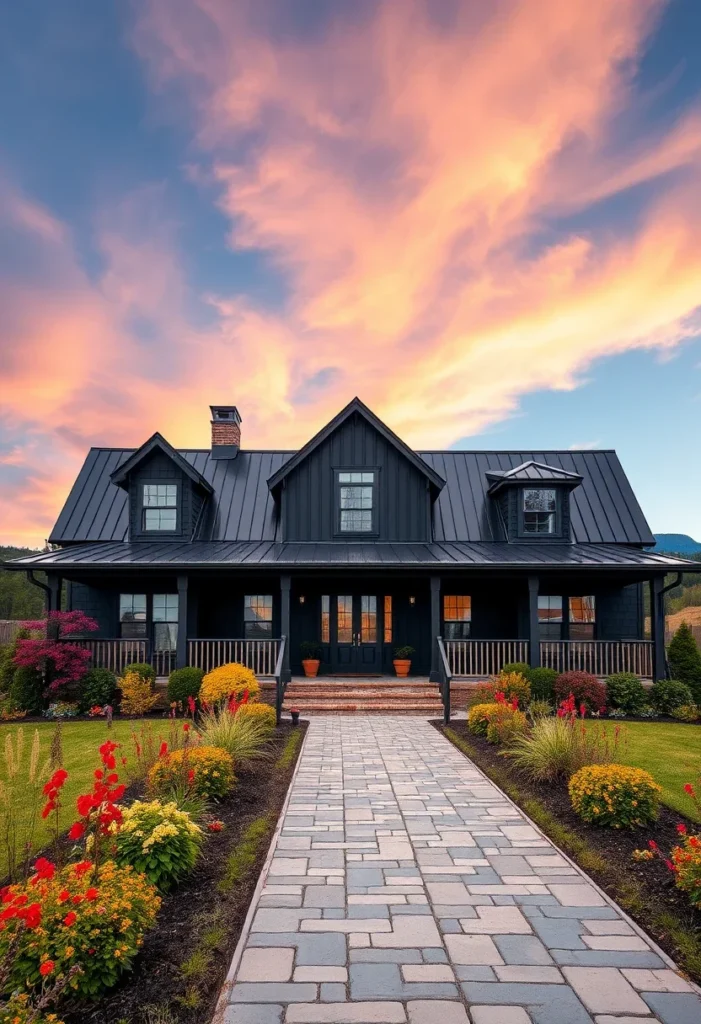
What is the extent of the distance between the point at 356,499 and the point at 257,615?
4705mm

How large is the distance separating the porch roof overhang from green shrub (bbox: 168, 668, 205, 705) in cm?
282

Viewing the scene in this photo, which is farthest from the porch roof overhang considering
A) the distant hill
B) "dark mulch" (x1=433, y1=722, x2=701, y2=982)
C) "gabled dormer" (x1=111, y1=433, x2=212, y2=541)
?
the distant hill

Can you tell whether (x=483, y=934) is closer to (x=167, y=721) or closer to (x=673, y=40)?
(x=167, y=721)

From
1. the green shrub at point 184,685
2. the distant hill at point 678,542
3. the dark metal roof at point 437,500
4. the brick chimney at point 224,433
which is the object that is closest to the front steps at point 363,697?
the green shrub at point 184,685

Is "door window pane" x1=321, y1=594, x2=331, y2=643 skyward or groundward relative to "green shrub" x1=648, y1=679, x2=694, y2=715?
skyward

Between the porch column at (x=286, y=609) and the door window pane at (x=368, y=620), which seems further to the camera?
the door window pane at (x=368, y=620)

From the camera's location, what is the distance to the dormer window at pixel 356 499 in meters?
18.4

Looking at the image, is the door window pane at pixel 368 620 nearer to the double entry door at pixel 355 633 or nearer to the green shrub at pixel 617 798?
the double entry door at pixel 355 633

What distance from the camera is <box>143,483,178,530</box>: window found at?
60.0ft

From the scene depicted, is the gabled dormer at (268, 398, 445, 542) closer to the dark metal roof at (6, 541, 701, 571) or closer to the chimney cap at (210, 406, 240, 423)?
the dark metal roof at (6, 541, 701, 571)

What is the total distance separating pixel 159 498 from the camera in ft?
60.1

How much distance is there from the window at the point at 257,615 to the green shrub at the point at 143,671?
144 inches

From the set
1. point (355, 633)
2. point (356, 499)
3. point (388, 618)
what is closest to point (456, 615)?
point (388, 618)

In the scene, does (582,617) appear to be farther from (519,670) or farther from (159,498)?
(159,498)
